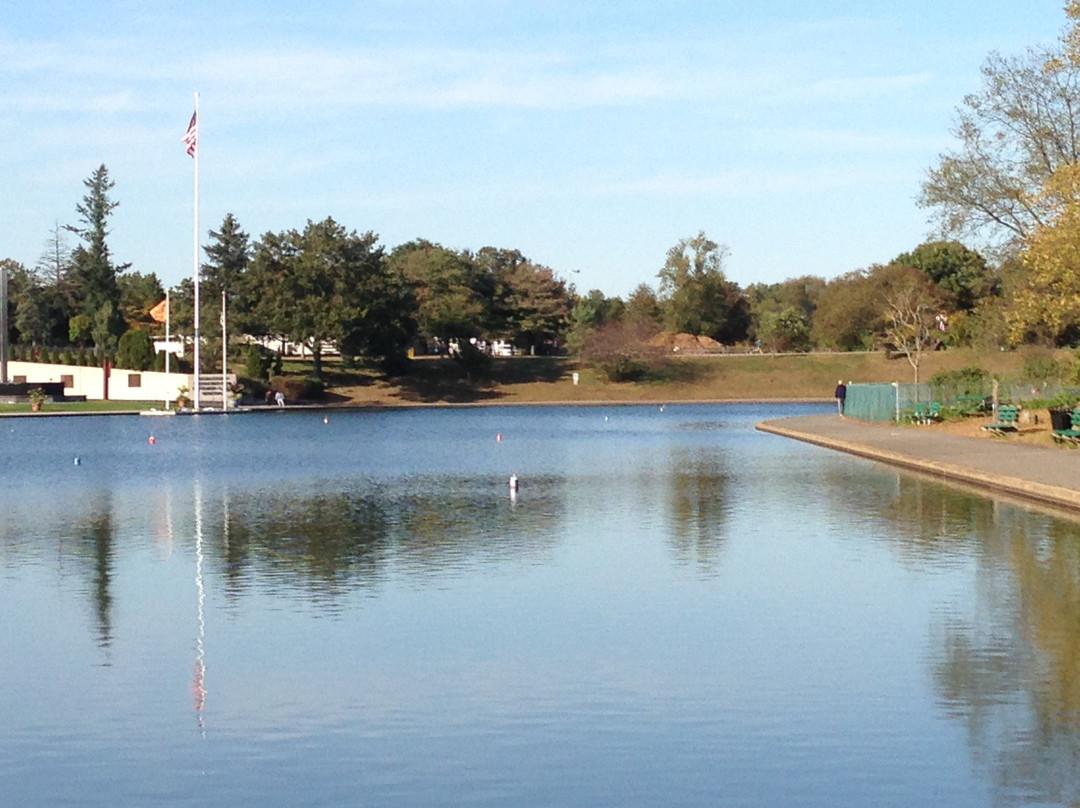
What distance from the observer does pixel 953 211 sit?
2191 inches

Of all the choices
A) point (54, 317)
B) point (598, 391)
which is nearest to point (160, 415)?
point (598, 391)

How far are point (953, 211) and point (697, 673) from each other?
154 ft

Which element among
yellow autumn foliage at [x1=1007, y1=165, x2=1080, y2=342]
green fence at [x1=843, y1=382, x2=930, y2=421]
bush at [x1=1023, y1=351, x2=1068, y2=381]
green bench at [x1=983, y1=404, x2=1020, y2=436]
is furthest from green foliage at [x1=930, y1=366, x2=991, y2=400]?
yellow autumn foliage at [x1=1007, y1=165, x2=1080, y2=342]

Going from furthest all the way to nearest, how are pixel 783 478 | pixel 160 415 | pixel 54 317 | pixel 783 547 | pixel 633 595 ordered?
pixel 54 317, pixel 160 415, pixel 783 478, pixel 783 547, pixel 633 595

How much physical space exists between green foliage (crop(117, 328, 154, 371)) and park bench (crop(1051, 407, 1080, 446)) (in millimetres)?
67381

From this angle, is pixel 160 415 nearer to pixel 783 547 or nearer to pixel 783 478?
pixel 783 478

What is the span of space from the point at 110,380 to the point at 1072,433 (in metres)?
71.3

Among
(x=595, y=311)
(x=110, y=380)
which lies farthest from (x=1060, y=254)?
(x=595, y=311)

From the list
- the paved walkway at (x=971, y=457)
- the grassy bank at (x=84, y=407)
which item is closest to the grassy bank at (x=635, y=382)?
the grassy bank at (x=84, y=407)

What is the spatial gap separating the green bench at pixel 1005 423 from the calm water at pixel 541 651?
15.4 metres

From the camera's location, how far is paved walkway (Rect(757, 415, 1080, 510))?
26422 mm

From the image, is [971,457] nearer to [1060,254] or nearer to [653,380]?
[1060,254]

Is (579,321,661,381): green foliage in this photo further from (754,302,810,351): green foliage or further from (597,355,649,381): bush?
(754,302,810,351): green foliage

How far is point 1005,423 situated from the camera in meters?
42.1
